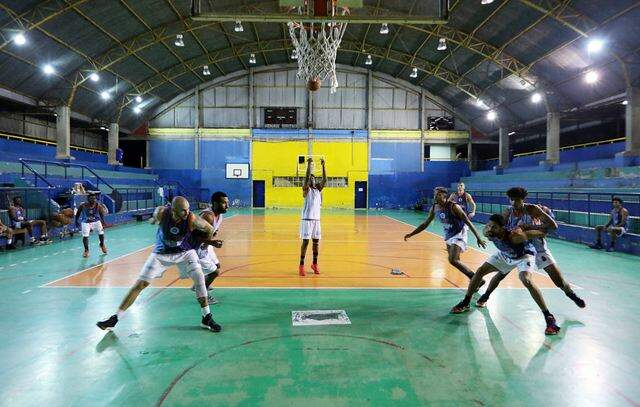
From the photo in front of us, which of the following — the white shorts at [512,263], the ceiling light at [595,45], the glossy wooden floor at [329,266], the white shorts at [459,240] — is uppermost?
the ceiling light at [595,45]

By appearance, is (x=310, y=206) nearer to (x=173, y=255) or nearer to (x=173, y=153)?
(x=173, y=255)

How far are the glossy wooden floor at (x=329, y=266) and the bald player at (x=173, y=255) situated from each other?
2.56 m

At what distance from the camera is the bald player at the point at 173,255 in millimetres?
5348

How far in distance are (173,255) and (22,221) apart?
400 inches

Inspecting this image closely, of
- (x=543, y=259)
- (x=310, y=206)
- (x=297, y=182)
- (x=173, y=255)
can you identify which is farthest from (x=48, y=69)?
(x=543, y=259)

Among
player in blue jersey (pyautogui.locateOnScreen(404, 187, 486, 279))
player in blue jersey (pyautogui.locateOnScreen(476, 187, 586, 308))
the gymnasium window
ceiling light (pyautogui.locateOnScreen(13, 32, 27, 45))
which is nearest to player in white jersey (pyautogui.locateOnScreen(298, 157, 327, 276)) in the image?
player in blue jersey (pyautogui.locateOnScreen(404, 187, 486, 279))

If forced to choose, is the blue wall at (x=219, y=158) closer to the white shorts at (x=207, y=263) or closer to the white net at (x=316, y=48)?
the white net at (x=316, y=48)

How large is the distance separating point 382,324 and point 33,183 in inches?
626

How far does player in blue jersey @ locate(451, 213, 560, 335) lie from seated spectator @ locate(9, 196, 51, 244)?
1312cm

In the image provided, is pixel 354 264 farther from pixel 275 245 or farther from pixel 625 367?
pixel 625 367

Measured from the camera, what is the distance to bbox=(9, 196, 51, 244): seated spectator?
40.7 feet

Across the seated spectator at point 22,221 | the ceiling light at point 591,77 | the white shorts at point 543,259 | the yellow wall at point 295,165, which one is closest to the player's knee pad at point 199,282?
the white shorts at point 543,259

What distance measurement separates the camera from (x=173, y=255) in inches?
215

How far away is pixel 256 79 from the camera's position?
37.1 meters
